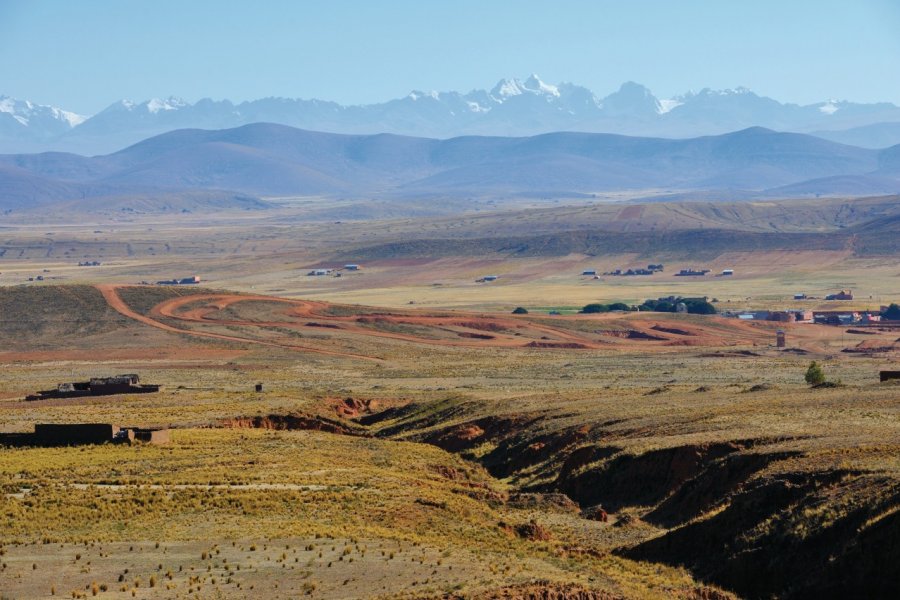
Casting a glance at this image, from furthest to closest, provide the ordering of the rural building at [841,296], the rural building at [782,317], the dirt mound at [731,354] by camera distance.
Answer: the rural building at [841,296] → the rural building at [782,317] → the dirt mound at [731,354]

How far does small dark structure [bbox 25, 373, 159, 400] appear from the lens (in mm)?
65625

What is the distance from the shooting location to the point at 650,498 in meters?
37.7

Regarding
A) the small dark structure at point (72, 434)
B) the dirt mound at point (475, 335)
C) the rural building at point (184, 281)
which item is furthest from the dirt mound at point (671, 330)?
the rural building at point (184, 281)

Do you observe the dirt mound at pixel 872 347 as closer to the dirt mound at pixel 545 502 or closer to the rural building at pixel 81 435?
the rural building at pixel 81 435

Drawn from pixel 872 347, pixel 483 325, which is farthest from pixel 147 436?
pixel 483 325

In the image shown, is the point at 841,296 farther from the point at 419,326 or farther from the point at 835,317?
the point at 419,326

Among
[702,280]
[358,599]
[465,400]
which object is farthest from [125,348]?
[702,280]

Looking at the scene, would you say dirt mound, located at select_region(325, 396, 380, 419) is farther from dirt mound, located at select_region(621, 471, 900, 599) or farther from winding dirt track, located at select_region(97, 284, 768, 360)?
winding dirt track, located at select_region(97, 284, 768, 360)

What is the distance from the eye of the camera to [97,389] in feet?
219

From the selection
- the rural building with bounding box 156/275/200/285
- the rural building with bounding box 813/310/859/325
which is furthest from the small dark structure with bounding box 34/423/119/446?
the rural building with bounding box 156/275/200/285

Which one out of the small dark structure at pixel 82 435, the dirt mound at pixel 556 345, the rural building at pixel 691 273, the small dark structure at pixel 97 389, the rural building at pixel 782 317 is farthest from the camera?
the rural building at pixel 691 273

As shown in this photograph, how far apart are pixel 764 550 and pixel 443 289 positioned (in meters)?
148

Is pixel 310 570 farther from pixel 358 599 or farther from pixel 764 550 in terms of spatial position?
pixel 764 550

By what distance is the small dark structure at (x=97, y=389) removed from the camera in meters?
65.6
